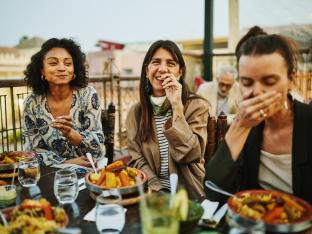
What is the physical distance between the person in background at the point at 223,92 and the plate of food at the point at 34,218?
3.93 m

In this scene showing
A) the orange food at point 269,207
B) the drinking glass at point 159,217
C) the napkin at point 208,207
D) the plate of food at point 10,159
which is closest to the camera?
the drinking glass at point 159,217

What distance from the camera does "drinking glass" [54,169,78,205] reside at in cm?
139

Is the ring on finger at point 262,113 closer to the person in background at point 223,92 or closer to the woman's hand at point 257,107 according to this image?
the woman's hand at point 257,107

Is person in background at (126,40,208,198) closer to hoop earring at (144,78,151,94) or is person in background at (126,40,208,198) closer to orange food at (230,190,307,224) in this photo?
hoop earring at (144,78,151,94)

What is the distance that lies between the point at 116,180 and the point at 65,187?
9.6 inches

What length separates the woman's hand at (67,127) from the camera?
2.26 metres

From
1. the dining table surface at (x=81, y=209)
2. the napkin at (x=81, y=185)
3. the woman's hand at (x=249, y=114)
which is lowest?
the dining table surface at (x=81, y=209)

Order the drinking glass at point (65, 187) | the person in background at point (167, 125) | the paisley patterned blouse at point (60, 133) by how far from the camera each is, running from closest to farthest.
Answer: the drinking glass at point (65, 187) < the person in background at point (167, 125) < the paisley patterned blouse at point (60, 133)

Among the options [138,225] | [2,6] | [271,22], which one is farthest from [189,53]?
[138,225]

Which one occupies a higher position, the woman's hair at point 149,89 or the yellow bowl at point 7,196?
the woman's hair at point 149,89

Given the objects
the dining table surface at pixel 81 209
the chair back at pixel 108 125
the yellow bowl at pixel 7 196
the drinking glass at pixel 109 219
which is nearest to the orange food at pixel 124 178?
the dining table surface at pixel 81 209

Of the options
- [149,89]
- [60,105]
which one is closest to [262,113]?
[149,89]

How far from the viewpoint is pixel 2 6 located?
16.3 feet

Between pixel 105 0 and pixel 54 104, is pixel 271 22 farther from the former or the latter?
pixel 54 104
